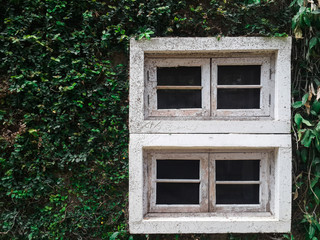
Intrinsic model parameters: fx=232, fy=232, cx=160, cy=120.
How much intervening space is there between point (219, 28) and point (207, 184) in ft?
5.22

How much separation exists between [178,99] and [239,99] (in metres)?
0.63

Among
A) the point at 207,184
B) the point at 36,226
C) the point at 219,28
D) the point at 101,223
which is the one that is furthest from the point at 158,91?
the point at 36,226

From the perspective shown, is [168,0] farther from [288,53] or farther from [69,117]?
[69,117]

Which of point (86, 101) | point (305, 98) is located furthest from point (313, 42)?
point (86, 101)

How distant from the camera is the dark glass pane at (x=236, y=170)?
242 centimetres

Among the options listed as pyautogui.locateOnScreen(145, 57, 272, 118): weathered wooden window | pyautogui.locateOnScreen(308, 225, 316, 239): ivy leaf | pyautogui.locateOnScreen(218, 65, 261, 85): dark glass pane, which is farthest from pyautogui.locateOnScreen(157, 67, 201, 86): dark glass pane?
pyautogui.locateOnScreen(308, 225, 316, 239): ivy leaf

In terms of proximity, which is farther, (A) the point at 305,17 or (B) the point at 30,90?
(B) the point at 30,90

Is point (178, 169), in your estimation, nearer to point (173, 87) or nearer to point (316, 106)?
point (173, 87)

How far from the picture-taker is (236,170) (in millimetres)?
2422

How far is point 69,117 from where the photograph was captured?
7.42ft

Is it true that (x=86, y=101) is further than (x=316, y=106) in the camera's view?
Yes

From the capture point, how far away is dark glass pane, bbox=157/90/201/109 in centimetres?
241

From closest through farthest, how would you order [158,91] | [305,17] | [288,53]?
[305,17] < [288,53] < [158,91]

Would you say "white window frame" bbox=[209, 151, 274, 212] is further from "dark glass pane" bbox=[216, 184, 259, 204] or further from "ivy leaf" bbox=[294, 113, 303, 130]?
"ivy leaf" bbox=[294, 113, 303, 130]
